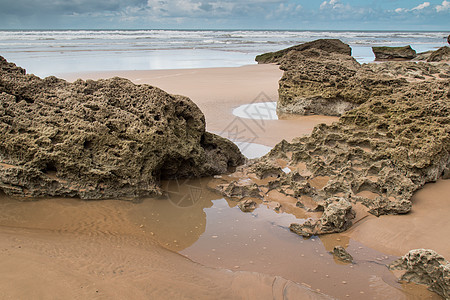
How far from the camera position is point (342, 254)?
3037 millimetres

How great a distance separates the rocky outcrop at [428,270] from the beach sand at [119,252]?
24cm

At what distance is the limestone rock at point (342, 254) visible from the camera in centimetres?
301

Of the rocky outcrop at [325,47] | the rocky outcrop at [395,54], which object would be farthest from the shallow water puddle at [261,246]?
the rocky outcrop at [395,54]

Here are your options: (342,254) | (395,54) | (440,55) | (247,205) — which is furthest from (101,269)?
(395,54)

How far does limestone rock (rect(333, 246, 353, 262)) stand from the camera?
301 cm

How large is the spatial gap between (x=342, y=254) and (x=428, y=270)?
0.65 m

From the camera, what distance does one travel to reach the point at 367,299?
254 cm

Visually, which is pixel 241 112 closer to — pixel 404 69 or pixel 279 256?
pixel 404 69

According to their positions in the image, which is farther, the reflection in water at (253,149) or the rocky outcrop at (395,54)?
the rocky outcrop at (395,54)

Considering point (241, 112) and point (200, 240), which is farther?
point (241, 112)

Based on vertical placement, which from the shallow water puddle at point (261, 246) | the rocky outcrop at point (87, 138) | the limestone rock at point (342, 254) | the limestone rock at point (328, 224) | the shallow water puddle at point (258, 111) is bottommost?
the shallow water puddle at point (261, 246)

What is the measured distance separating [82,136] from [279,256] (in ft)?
8.33

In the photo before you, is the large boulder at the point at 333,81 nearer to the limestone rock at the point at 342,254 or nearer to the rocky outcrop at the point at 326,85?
the rocky outcrop at the point at 326,85

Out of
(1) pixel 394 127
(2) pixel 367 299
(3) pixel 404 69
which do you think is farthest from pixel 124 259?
(3) pixel 404 69
